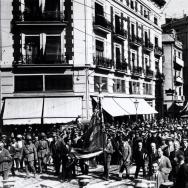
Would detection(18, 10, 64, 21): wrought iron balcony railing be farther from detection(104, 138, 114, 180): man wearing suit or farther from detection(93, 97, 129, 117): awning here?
detection(104, 138, 114, 180): man wearing suit

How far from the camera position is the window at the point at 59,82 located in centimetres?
2792

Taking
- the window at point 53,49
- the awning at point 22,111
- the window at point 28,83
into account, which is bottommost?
the awning at point 22,111

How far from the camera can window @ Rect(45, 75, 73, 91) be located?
91.6 feet

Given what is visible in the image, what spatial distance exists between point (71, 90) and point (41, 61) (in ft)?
10.1

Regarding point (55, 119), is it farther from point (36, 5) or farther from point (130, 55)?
point (130, 55)

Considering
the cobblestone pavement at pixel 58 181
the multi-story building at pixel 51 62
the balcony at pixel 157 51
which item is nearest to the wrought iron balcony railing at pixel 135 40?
the balcony at pixel 157 51

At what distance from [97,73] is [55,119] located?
582 cm

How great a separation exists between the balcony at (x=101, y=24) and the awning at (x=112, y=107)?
18.3 ft

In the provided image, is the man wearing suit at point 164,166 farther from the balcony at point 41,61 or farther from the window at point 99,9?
the window at point 99,9

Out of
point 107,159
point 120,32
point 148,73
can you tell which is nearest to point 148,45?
point 148,73

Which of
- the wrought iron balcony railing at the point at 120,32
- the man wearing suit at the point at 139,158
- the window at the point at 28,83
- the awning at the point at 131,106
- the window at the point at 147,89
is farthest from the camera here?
the window at the point at 147,89

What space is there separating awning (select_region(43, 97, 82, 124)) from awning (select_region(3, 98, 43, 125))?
51cm

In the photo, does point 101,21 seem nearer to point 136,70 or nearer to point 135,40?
point 135,40

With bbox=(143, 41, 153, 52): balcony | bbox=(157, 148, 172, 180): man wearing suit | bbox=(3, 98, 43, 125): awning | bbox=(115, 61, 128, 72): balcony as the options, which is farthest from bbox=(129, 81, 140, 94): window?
bbox=(157, 148, 172, 180): man wearing suit
